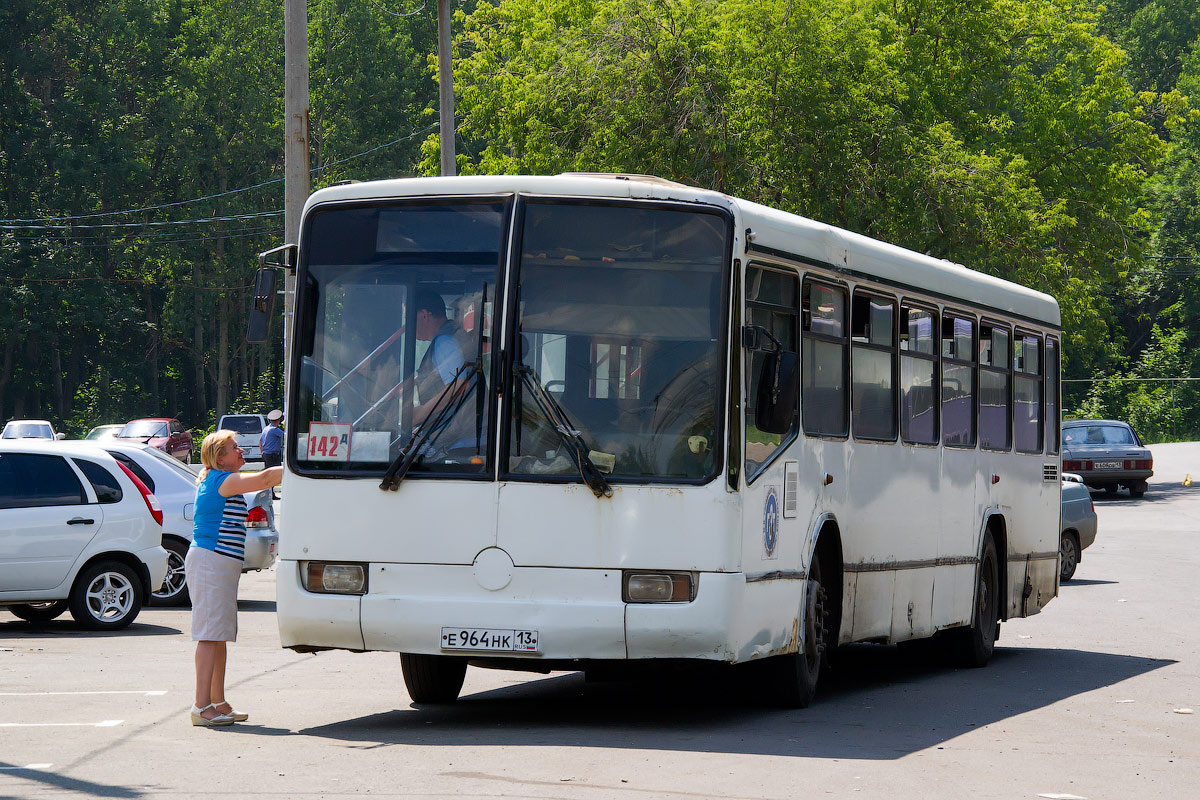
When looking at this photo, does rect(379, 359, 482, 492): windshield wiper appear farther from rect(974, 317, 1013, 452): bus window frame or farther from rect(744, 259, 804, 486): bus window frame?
rect(974, 317, 1013, 452): bus window frame

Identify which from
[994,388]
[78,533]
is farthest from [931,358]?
[78,533]

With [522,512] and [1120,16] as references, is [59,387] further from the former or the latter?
[522,512]

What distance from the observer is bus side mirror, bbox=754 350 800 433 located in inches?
368

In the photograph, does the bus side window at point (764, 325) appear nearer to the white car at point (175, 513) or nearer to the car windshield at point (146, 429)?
the white car at point (175, 513)

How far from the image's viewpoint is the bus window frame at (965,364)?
43.2ft

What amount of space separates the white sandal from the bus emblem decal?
3061 millimetres

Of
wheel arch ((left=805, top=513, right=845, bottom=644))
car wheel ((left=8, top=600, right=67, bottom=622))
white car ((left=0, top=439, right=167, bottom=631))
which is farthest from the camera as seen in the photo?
car wheel ((left=8, top=600, right=67, bottom=622))

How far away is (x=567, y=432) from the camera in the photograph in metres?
9.13

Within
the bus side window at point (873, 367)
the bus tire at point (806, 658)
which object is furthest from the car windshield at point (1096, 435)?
the bus tire at point (806, 658)

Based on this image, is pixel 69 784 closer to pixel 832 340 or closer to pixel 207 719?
pixel 207 719

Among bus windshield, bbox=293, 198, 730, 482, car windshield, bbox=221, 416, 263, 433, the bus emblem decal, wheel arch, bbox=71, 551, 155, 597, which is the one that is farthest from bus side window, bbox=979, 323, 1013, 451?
car windshield, bbox=221, 416, 263, 433

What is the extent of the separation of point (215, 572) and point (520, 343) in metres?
2.14

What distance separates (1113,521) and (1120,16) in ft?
228

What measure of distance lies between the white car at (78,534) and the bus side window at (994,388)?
745 centimetres
